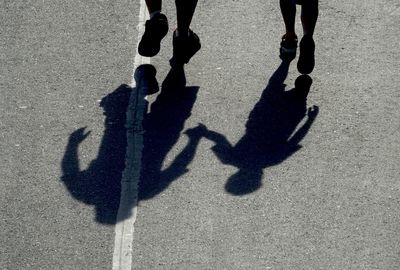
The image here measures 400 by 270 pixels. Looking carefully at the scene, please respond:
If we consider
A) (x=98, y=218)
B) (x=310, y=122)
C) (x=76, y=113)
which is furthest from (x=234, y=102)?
(x=98, y=218)

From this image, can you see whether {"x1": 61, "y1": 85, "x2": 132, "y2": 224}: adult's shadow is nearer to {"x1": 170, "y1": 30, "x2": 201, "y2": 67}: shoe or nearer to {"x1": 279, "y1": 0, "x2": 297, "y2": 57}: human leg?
{"x1": 170, "y1": 30, "x2": 201, "y2": 67}: shoe

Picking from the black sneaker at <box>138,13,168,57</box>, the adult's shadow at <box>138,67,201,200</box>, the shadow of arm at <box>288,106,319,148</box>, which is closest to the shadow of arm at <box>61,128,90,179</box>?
the adult's shadow at <box>138,67,201,200</box>

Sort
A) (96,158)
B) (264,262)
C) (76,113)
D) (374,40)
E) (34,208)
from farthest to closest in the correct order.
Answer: (374,40) < (76,113) < (96,158) < (34,208) < (264,262)

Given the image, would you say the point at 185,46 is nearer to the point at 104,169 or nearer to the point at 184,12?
the point at 184,12

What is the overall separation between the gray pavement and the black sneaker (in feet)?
1.27

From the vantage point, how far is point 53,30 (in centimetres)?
1220

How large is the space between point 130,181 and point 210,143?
0.93m

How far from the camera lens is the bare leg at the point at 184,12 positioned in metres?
10.9

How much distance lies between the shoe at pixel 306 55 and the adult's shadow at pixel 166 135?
1085 millimetres

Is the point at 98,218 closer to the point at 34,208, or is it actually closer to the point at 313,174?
the point at 34,208

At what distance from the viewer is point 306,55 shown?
34.6ft

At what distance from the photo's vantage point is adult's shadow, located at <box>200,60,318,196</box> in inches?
388

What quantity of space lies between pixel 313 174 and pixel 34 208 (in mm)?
2346

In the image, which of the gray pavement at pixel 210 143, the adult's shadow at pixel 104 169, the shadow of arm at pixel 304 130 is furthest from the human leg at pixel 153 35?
the shadow of arm at pixel 304 130
